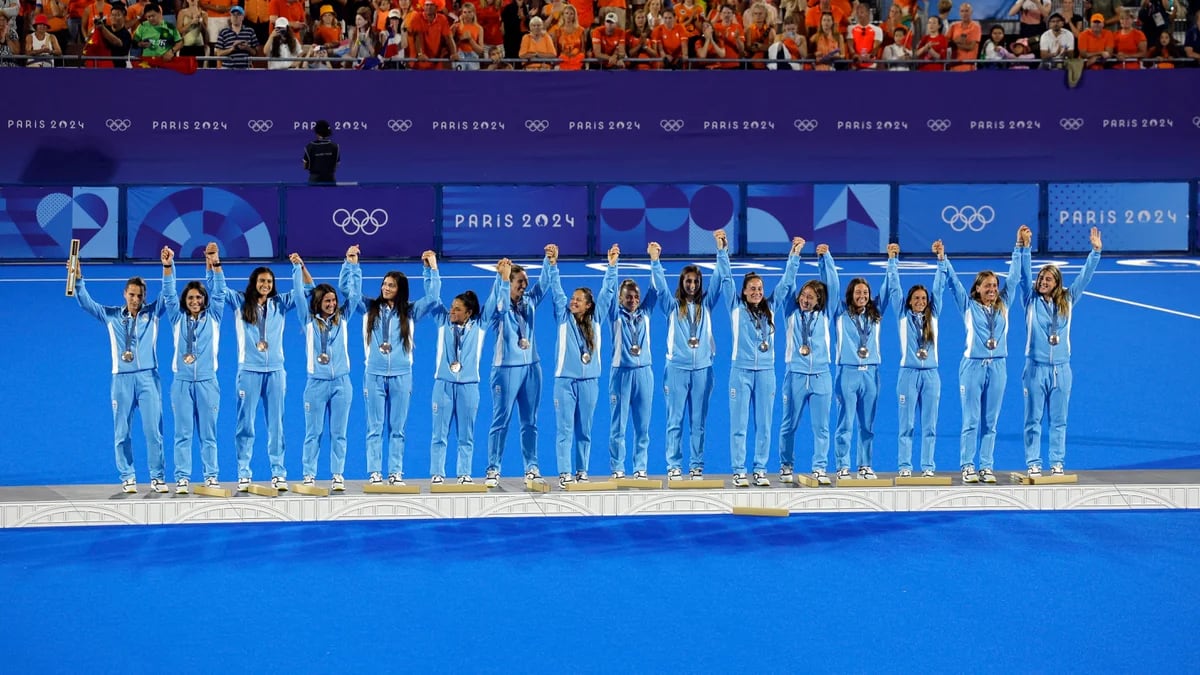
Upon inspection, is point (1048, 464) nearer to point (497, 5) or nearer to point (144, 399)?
point (144, 399)

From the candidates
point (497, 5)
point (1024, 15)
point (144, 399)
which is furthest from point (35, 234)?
point (1024, 15)

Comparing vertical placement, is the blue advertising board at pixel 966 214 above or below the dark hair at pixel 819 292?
above

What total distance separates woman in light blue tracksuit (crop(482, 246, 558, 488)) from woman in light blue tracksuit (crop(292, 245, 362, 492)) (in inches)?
41.1

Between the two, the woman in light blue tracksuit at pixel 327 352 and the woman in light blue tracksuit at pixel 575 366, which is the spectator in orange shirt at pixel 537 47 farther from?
the woman in light blue tracksuit at pixel 327 352

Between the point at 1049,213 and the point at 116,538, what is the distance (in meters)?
22.1

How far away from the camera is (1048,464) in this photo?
547 inches

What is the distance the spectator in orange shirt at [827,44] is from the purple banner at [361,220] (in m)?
8.18

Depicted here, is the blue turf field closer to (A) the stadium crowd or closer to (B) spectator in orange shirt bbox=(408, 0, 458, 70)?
(A) the stadium crowd

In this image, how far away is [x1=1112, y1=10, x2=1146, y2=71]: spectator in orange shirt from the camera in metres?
32.2

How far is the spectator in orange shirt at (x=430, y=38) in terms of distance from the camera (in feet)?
100

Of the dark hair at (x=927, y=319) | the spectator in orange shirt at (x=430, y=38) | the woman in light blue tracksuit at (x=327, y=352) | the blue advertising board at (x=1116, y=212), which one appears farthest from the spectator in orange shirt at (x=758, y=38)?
the woman in light blue tracksuit at (x=327, y=352)

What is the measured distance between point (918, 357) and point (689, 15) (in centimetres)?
1993

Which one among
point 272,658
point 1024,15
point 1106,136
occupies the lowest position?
point 272,658

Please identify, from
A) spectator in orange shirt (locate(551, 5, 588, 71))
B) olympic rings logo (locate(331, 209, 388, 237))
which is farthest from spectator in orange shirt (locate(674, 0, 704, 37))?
olympic rings logo (locate(331, 209, 388, 237))
